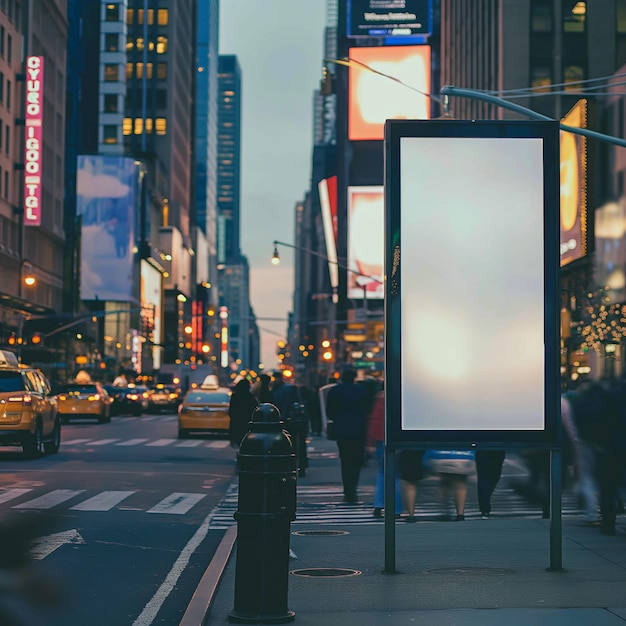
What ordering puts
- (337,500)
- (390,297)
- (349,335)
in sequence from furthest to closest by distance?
(349,335) < (337,500) < (390,297)

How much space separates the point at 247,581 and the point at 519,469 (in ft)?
60.9

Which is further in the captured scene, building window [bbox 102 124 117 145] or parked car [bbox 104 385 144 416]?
building window [bbox 102 124 117 145]

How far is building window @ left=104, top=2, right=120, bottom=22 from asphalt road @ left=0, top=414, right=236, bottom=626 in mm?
140355

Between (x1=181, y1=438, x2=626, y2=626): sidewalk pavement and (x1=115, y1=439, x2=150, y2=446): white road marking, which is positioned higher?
→ (x1=181, y1=438, x2=626, y2=626): sidewalk pavement

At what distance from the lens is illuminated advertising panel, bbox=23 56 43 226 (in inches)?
3282

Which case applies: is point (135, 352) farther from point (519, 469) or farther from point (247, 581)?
point (247, 581)

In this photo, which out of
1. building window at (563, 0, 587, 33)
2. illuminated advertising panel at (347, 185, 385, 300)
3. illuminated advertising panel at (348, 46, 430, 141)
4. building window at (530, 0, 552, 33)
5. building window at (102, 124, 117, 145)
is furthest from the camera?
building window at (102, 124, 117, 145)

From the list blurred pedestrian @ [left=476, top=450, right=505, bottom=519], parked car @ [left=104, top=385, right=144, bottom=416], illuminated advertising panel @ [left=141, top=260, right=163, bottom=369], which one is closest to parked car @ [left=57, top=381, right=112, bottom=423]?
parked car @ [left=104, top=385, right=144, bottom=416]

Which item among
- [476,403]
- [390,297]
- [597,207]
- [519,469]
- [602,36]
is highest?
[602,36]

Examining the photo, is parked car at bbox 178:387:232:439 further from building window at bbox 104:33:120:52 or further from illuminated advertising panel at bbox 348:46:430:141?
building window at bbox 104:33:120:52

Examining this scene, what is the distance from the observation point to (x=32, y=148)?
277 feet

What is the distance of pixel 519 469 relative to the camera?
86.6 feet

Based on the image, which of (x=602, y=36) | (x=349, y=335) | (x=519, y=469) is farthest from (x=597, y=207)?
(x=519, y=469)

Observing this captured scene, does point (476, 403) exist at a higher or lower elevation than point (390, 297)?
lower
